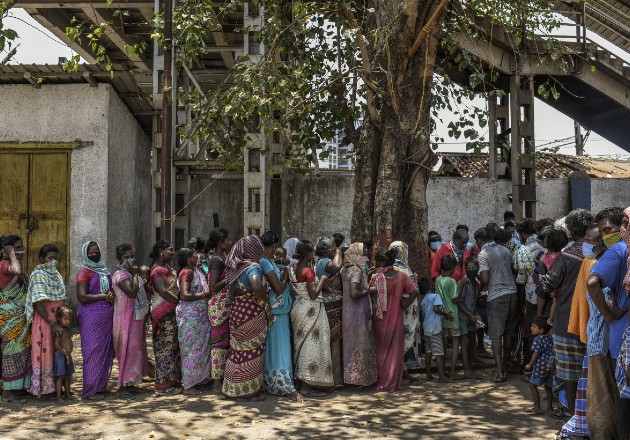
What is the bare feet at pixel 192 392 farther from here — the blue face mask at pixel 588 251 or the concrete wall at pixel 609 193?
the concrete wall at pixel 609 193

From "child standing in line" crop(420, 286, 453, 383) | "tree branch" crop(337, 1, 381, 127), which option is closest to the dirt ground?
"child standing in line" crop(420, 286, 453, 383)

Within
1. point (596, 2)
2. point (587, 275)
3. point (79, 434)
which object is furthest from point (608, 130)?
point (79, 434)

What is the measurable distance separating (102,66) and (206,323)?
5069mm

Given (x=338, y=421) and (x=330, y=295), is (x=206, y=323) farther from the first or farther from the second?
(x=338, y=421)

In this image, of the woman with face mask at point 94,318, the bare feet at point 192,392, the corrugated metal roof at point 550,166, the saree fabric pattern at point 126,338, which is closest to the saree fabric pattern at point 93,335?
the woman with face mask at point 94,318

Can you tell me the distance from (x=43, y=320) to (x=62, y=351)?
→ 348mm

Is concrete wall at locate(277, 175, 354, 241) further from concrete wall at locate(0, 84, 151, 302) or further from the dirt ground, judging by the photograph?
the dirt ground

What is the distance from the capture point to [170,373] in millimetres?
7133

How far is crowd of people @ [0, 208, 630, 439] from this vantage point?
22.1ft

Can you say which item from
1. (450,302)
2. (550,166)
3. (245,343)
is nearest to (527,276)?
(450,302)

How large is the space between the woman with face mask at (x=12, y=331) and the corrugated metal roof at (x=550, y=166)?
11774 millimetres

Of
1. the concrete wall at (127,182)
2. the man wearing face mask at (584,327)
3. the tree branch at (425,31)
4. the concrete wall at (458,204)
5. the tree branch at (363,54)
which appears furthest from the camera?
the concrete wall at (458,204)

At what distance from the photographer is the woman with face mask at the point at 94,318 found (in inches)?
270

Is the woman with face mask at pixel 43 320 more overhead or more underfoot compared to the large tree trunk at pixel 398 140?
more underfoot
